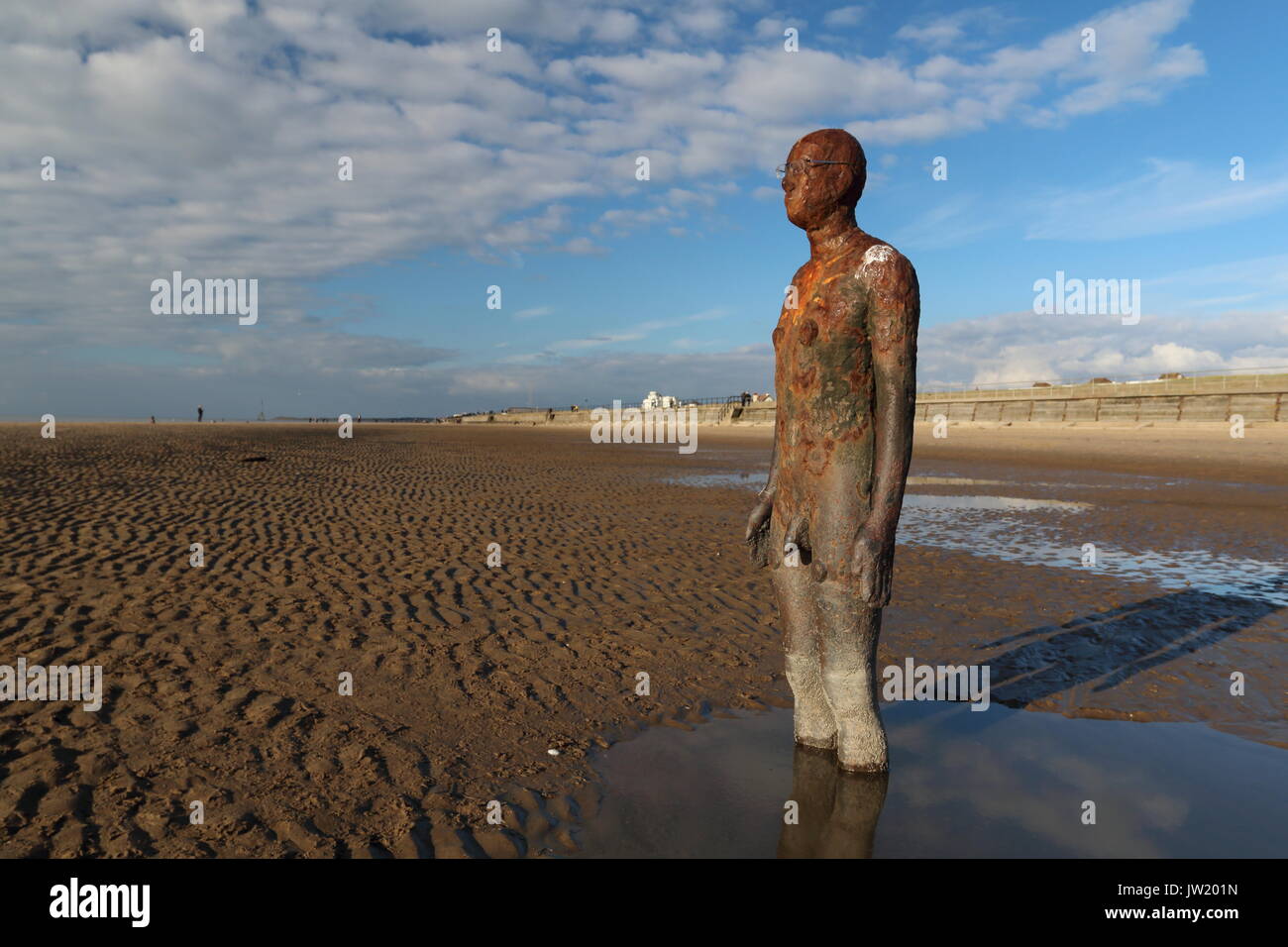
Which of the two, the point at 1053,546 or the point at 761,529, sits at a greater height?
the point at 761,529

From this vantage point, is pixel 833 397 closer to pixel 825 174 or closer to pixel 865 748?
pixel 825 174

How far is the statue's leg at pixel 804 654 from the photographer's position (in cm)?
383

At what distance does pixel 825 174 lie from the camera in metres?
3.68

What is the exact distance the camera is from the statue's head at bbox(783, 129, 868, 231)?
3.68 meters

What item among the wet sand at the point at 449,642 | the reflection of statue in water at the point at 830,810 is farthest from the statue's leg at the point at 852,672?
the wet sand at the point at 449,642

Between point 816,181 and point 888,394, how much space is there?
3.93 ft

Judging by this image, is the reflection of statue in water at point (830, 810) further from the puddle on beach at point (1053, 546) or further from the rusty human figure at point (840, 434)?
the puddle on beach at point (1053, 546)

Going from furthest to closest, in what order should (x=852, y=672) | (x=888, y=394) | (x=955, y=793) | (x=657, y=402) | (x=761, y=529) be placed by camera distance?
(x=657, y=402), (x=761, y=529), (x=955, y=793), (x=852, y=672), (x=888, y=394)

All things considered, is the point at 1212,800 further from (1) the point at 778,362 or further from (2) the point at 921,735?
(1) the point at 778,362

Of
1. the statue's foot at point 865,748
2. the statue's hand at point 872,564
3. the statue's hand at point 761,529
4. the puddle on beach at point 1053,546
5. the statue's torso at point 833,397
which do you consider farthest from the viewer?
the puddle on beach at point 1053,546

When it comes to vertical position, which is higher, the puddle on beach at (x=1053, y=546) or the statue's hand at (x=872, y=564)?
the statue's hand at (x=872, y=564)

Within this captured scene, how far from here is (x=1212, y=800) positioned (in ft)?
12.4

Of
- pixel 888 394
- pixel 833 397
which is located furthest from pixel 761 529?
pixel 888 394
